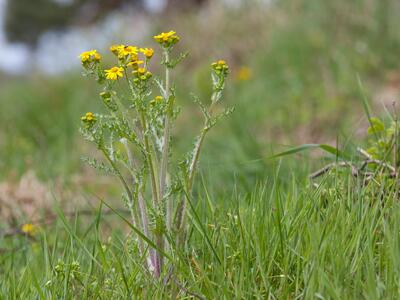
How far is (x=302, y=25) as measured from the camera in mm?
7984

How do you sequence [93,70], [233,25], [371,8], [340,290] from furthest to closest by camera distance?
[233,25] < [371,8] < [93,70] < [340,290]

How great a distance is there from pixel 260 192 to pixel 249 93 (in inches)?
212

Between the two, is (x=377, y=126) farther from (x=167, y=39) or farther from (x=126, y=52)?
(x=126, y=52)

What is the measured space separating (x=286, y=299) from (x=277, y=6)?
8038mm

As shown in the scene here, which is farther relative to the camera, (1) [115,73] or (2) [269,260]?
(1) [115,73]

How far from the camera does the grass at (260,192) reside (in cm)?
189

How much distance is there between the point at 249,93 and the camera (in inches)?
298

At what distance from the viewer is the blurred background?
4918 millimetres

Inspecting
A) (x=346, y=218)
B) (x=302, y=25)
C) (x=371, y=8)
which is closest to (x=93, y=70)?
(x=346, y=218)

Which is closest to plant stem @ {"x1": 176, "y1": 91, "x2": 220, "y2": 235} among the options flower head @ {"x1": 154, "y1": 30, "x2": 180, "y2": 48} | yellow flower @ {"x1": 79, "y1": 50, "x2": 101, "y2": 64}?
flower head @ {"x1": 154, "y1": 30, "x2": 180, "y2": 48}

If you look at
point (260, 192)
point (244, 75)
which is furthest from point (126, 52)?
point (244, 75)

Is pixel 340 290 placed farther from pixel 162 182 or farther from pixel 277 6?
pixel 277 6

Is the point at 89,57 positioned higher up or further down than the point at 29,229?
higher up

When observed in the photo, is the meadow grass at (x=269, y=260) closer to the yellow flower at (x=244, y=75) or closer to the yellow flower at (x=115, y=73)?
the yellow flower at (x=115, y=73)
